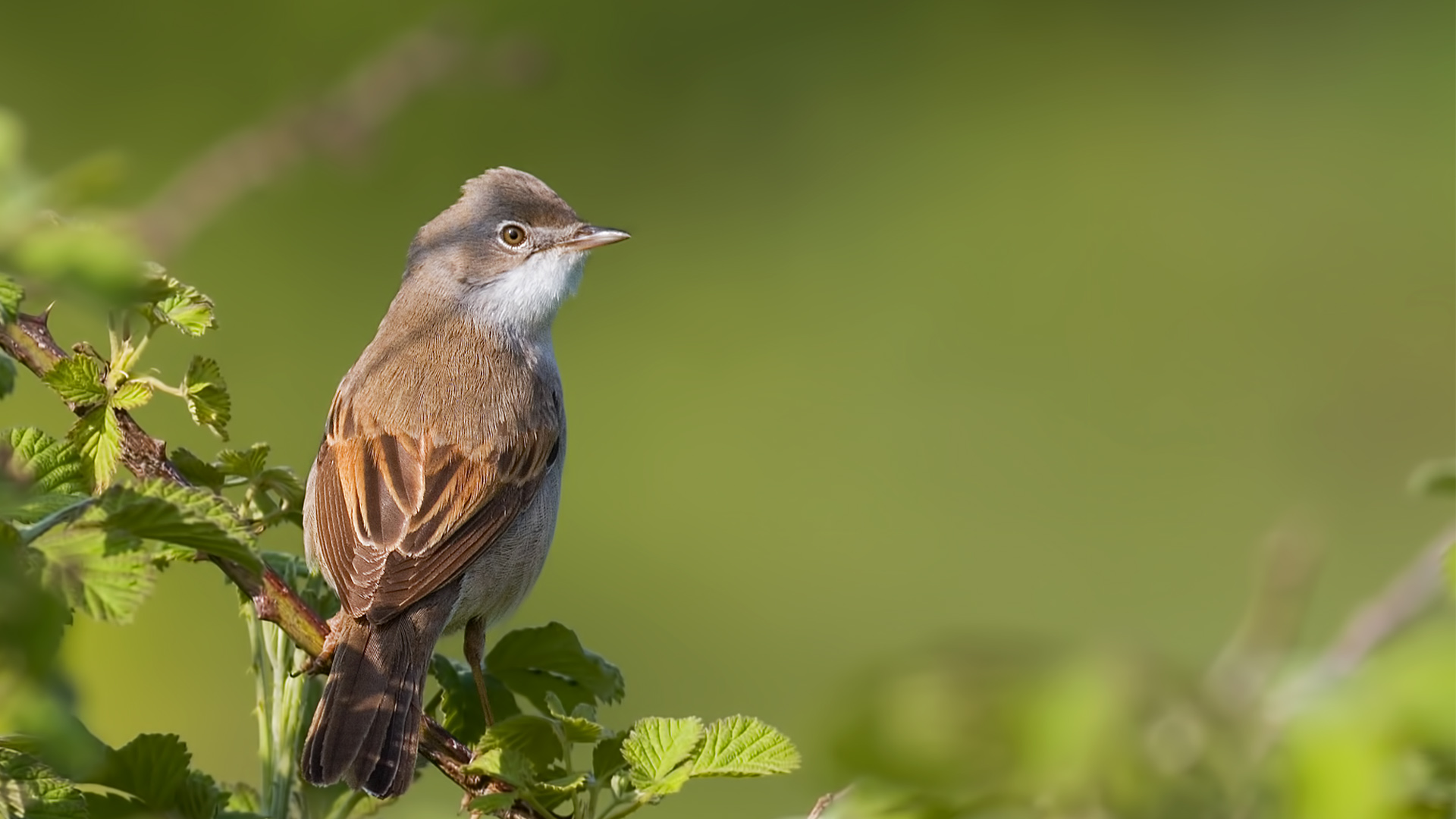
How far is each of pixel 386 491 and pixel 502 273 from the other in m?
0.80

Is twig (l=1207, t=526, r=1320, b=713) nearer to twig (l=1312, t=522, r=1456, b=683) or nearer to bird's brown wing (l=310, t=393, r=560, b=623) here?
twig (l=1312, t=522, r=1456, b=683)

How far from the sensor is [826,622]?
7.16m

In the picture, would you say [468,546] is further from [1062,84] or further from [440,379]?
[1062,84]

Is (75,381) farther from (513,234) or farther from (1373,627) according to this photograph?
(513,234)

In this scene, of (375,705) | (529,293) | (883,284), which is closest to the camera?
(375,705)

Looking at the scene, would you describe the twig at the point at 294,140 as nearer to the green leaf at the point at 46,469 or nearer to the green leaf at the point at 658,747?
the green leaf at the point at 46,469

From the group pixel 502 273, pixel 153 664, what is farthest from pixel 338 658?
pixel 153 664

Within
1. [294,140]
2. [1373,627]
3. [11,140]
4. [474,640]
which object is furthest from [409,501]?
[1373,627]

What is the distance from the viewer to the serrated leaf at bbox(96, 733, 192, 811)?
1305 millimetres

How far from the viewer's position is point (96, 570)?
1.02 metres

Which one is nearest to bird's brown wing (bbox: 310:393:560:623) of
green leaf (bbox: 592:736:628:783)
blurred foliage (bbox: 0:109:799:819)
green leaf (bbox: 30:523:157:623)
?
blurred foliage (bbox: 0:109:799:819)

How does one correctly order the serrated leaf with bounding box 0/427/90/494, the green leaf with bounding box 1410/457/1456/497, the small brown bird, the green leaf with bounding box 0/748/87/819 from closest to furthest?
1. the green leaf with bounding box 1410/457/1456/497
2. the green leaf with bounding box 0/748/87/819
3. the serrated leaf with bounding box 0/427/90/494
4. the small brown bird

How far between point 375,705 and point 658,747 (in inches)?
22.9

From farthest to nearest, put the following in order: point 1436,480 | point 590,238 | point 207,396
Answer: point 590,238
point 207,396
point 1436,480
